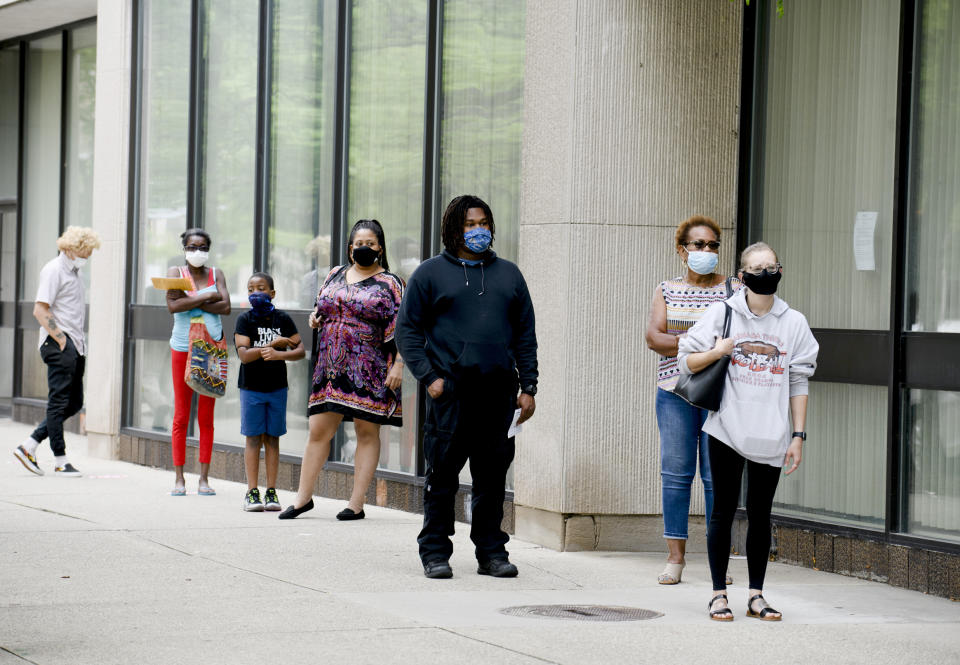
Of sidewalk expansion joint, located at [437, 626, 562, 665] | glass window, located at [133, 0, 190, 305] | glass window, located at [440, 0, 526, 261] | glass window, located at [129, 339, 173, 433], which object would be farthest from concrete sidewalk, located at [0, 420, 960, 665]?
glass window, located at [133, 0, 190, 305]

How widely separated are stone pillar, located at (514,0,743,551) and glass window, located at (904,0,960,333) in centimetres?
128

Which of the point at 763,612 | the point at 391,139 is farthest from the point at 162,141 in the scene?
the point at 763,612

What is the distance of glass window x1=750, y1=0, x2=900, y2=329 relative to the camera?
8656mm

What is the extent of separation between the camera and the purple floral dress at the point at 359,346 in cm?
995

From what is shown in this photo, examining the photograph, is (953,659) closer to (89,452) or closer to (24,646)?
(24,646)

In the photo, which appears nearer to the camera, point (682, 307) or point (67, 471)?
point (682, 307)

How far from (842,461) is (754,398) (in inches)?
89.4

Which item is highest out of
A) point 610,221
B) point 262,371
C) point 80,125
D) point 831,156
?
point 80,125

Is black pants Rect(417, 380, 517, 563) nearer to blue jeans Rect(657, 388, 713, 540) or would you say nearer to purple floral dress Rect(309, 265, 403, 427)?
blue jeans Rect(657, 388, 713, 540)

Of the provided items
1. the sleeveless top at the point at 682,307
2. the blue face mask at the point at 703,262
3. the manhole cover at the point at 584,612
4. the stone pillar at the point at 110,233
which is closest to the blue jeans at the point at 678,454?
the sleeveless top at the point at 682,307

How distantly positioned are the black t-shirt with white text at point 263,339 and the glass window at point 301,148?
4.84 feet

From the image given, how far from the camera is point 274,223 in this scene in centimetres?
1292

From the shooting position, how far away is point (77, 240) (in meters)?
12.8

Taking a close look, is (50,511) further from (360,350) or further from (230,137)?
(230,137)
